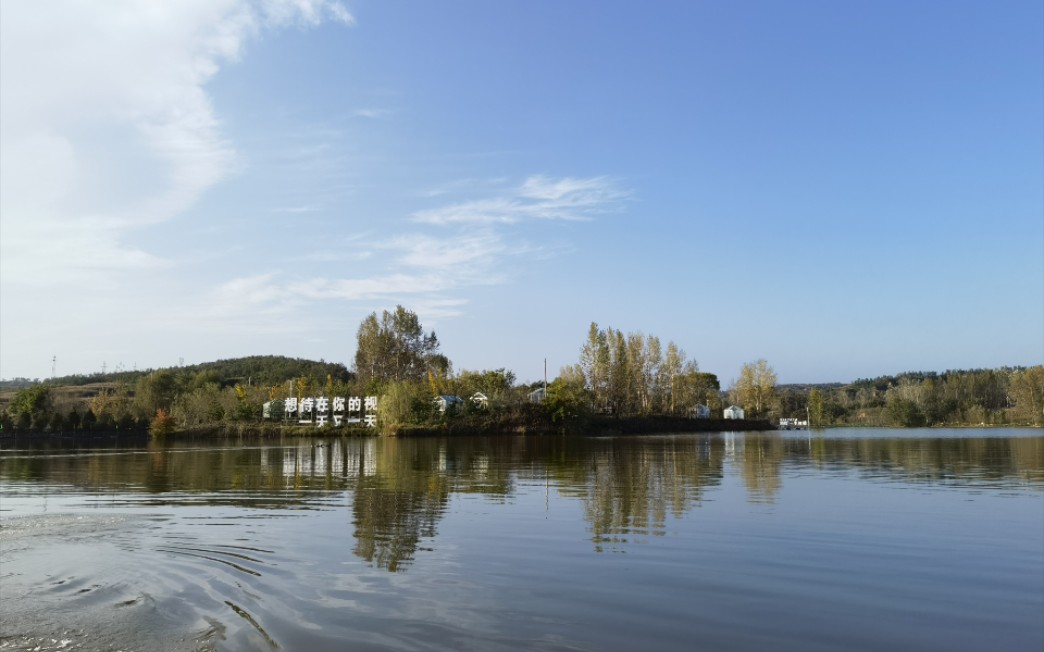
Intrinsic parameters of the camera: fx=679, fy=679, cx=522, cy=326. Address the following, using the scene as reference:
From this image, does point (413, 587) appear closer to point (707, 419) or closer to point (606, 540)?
point (606, 540)

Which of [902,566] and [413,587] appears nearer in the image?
[413,587]

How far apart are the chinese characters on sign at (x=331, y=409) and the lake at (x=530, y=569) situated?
7473cm

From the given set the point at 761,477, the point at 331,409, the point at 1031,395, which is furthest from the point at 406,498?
the point at 1031,395

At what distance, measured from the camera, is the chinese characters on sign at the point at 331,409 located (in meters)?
93.9

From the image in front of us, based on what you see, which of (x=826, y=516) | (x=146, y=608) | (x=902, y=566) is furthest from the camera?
(x=826, y=516)

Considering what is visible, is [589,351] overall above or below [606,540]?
above

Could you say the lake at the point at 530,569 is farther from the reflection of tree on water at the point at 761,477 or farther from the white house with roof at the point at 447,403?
the white house with roof at the point at 447,403

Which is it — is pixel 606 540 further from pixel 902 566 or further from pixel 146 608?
pixel 146 608

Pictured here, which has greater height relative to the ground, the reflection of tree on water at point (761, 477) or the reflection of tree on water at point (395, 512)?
the reflection of tree on water at point (395, 512)

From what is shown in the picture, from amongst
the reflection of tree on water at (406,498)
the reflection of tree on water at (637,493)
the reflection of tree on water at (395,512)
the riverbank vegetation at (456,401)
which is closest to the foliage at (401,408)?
the riverbank vegetation at (456,401)

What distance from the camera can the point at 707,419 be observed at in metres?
116

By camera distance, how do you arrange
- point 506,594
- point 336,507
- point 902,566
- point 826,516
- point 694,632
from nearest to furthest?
point 694,632, point 506,594, point 902,566, point 826,516, point 336,507

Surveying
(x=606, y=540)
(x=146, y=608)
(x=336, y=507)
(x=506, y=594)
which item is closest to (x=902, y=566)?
(x=606, y=540)

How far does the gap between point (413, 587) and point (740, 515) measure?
8.75 metres
